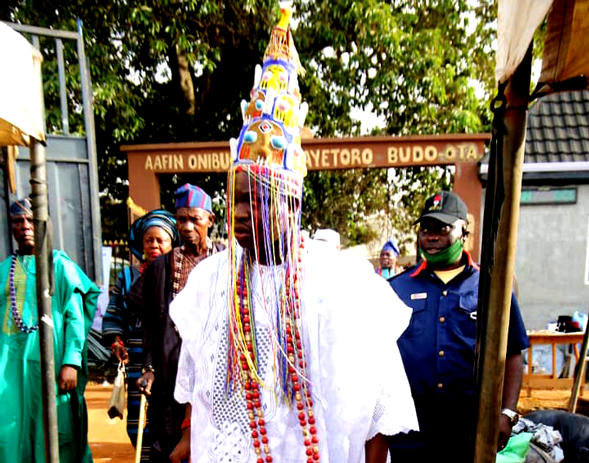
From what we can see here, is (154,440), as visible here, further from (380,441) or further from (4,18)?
(4,18)

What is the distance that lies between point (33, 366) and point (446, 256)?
110 inches

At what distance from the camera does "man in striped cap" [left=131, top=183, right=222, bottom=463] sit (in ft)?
10.3

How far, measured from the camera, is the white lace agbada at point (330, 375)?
1.64 meters

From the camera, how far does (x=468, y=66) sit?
1050cm

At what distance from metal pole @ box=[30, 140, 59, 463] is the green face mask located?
1.95 meters

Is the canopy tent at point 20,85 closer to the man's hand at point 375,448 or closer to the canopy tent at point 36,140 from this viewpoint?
the canopy tent at point 36,140

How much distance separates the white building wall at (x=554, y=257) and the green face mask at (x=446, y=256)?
6.44 metres

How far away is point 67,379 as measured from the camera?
3.35 m

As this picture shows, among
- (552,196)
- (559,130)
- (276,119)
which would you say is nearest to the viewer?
(276,119)

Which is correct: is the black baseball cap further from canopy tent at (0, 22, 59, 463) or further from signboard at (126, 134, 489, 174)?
Result: signboard at (126, 134, 489, 174)

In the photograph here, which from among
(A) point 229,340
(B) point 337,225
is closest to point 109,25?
(A) point 229,340

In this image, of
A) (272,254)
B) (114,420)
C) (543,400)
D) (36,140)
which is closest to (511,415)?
(272,254)

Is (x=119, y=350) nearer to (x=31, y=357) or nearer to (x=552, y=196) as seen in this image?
(x=31, y=357)

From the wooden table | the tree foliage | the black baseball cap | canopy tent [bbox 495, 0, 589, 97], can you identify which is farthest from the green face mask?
the tree foliage
